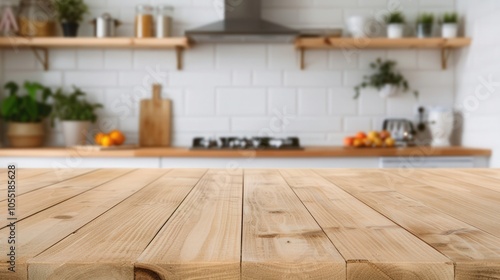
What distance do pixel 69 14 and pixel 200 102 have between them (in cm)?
97

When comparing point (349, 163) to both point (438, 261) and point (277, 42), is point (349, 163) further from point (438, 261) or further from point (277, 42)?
point (438, 261)

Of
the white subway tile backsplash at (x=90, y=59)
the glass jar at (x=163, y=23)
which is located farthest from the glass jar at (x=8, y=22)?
the glass jar at (x=163, y=23)

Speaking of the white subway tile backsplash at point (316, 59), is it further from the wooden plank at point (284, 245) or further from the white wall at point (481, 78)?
the wooden plank at point (284, 245)

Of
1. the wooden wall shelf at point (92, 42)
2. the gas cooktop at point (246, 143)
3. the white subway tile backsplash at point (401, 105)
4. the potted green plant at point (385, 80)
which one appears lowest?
the gas cooktop at point (246, 143)

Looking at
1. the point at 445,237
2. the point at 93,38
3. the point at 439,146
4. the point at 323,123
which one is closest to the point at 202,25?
the point at 93,38

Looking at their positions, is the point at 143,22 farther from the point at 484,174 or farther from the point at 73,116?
the point at 484,174

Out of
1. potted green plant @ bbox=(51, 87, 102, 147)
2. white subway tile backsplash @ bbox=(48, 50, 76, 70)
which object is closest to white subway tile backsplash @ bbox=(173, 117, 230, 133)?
potted green plant @ bbox=(51, 87, 102, 147)

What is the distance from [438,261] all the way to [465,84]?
121 inches

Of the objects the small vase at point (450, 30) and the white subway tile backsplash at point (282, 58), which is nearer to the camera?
the small vase at point (450, 30)

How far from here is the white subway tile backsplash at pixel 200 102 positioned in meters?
3.45

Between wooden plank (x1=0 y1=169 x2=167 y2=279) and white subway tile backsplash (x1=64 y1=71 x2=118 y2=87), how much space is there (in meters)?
2.34

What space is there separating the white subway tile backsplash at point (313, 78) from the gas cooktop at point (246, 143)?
1.39 feet

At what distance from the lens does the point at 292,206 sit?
2.96 ft

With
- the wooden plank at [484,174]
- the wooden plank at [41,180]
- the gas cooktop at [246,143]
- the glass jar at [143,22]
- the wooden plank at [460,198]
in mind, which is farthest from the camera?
the glass jar at [143,22]
